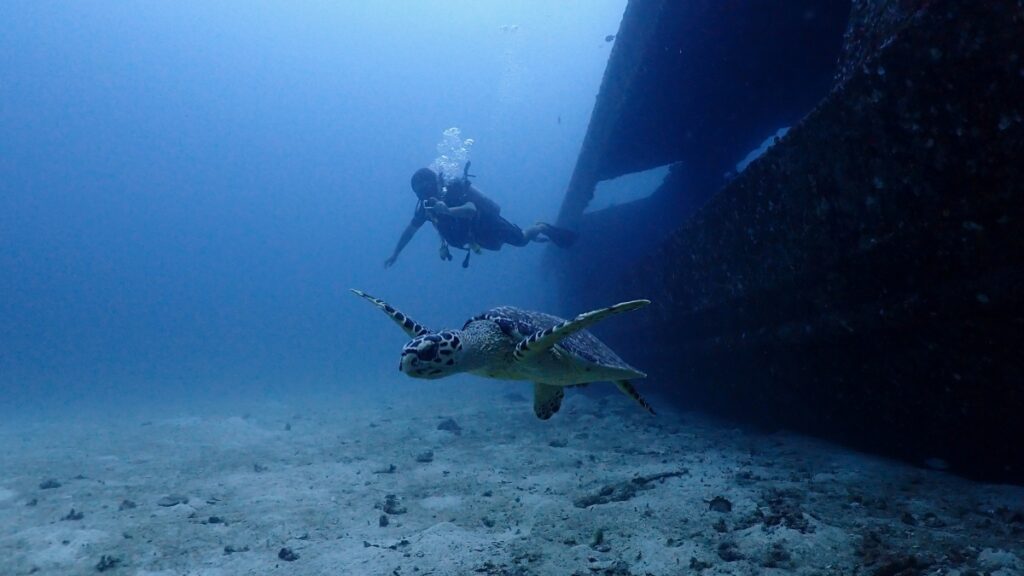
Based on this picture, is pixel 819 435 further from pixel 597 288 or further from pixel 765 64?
pixel 597 288

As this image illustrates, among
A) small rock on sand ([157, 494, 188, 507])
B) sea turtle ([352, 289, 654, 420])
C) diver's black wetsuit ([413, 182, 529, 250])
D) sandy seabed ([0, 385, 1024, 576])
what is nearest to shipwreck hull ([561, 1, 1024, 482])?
sandy seabed ([0, 385, 1024, 576])

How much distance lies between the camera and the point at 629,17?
7770 millimetres

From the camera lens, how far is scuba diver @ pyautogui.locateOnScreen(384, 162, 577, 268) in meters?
11.8

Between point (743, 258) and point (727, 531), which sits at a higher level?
point (743, 258)

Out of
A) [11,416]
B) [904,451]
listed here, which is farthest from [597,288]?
[11,416]

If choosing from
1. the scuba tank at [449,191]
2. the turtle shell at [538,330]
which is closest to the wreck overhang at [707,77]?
the scuba tank at [449,191]

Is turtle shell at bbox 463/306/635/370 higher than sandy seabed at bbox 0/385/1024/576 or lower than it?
higher

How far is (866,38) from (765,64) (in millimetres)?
4847

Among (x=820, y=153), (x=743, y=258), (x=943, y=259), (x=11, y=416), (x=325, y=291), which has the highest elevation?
(x=325, y=291)

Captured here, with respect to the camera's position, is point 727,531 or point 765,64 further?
point 765,64

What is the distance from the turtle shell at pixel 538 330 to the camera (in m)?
4.05

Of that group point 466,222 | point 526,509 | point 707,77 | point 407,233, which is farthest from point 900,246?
point 407,233

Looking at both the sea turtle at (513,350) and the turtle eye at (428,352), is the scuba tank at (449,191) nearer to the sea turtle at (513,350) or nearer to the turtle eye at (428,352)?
the sea turtle at (513,350)

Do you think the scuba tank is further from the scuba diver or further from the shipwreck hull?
the shipwreck hull
